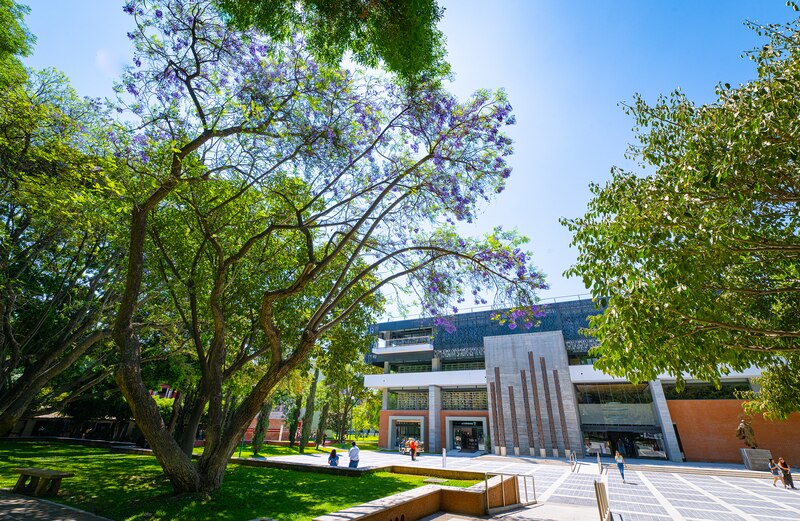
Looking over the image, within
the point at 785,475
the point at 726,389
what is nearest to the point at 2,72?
the point at 785,475

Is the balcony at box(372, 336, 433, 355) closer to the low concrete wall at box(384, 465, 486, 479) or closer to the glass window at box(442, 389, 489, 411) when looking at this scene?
the glass window at box(442, 389, 489, 411)

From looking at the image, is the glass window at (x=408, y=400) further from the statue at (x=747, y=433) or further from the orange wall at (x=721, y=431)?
the statue at (x=747, y=433)

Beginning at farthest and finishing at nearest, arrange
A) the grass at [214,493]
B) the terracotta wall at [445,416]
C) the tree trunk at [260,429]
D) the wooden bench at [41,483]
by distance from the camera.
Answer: the terracotta wall at [445,416] → the tree trunk at [260,429] → the wooden bench at [41,483] → the grass at [214,493]

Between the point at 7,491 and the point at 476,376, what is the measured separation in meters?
30.0

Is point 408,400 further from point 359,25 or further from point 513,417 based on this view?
point 359,25

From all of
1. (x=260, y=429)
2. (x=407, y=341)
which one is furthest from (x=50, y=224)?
(x=407, y=341)

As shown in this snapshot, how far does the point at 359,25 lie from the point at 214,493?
11023 millimetres

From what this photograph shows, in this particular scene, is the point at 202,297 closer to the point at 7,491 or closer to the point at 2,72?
the point at 7,491

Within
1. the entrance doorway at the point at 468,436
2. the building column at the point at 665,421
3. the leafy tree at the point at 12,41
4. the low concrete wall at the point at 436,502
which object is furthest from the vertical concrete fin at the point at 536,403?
the leafy tree at the point at 12,41

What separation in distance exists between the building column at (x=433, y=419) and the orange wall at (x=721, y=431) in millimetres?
18202

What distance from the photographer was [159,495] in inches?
340

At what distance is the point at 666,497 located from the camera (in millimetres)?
13008

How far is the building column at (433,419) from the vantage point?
3319 cm

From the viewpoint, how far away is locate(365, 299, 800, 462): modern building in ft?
83.4
